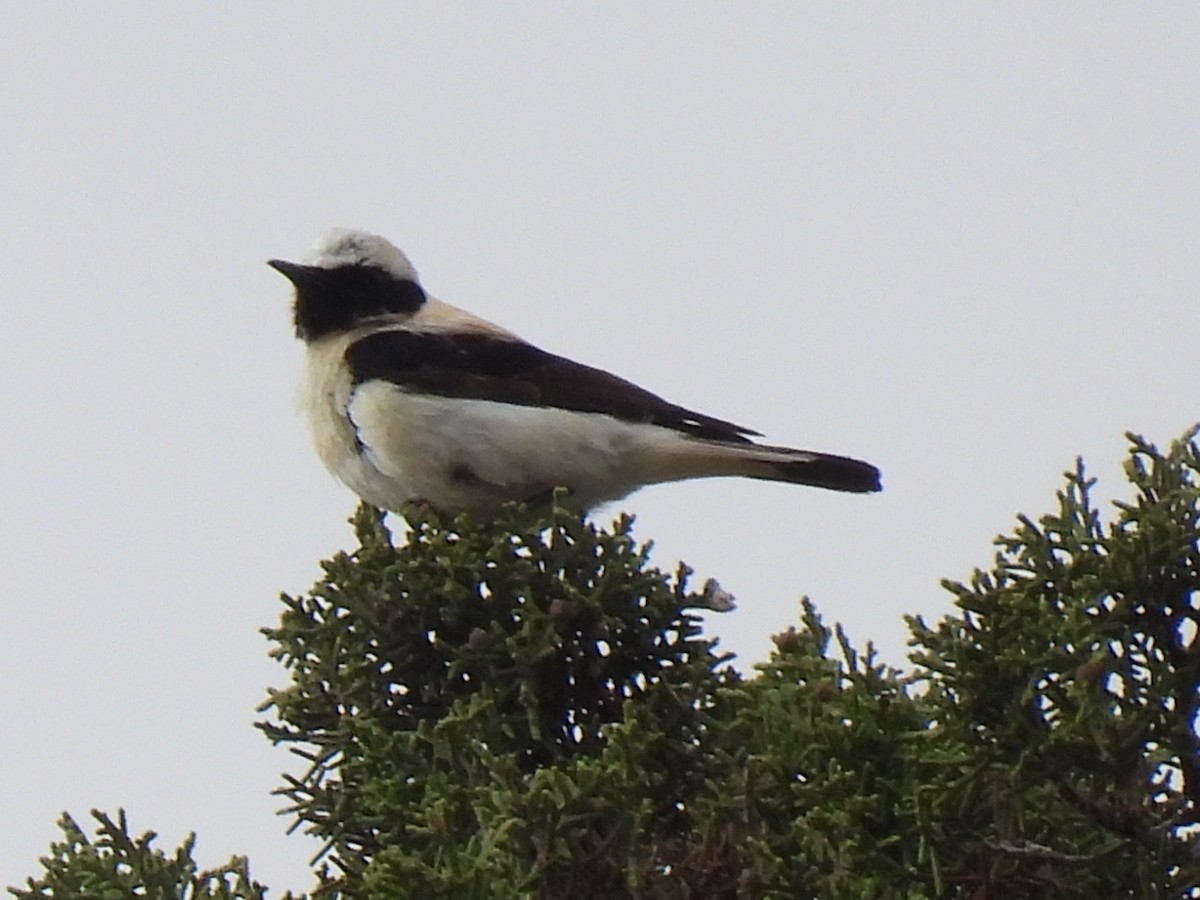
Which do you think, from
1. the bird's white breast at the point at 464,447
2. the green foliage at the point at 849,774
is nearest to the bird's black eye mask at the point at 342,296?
the bird's white breast at the point at 464,447

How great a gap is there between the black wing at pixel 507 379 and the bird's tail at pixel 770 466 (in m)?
0.07

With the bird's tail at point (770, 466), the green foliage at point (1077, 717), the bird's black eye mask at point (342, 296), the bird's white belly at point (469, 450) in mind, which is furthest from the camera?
the bird's black eye mask at point (342, 296)

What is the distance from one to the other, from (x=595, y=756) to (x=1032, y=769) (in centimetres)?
119

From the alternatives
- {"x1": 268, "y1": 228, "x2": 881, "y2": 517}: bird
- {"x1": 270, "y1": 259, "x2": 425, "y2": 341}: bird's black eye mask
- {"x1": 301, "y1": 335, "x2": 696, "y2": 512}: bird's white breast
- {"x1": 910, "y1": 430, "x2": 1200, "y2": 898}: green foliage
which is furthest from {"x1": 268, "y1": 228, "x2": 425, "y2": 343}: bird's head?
{"x1": 910, "y1": 430, "x2": 1200, "y2": 898}: green foliage


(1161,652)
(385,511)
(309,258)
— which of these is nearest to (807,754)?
(1161,652)

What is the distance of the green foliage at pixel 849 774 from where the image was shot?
3178mm

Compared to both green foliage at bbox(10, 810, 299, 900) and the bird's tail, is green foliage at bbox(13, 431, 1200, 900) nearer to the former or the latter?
green foliage at bbox(10, 810, 299, 900)

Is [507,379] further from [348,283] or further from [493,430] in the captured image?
[348,283]

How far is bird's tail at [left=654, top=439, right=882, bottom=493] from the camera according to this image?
621 cm

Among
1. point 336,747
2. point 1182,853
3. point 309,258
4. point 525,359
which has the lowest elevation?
point 1182,853

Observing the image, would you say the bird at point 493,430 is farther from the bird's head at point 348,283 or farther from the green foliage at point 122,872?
the green foliage at point 122,872

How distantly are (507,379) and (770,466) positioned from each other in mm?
904

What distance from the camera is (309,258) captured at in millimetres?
7188

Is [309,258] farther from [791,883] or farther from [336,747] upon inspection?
[791,883]
